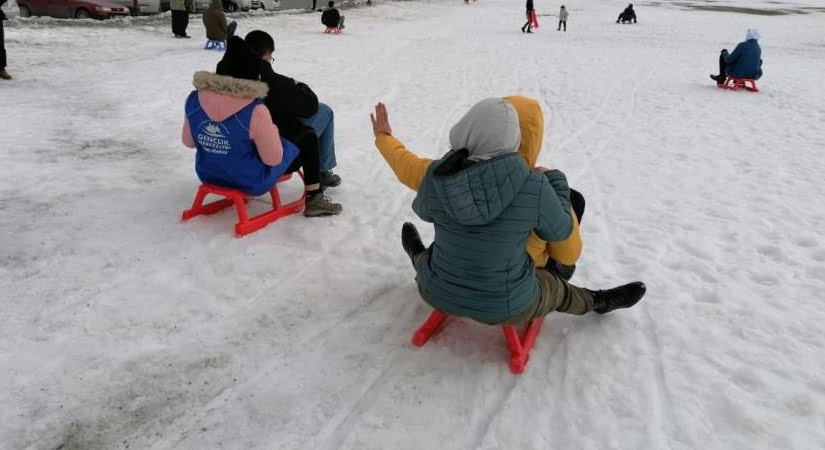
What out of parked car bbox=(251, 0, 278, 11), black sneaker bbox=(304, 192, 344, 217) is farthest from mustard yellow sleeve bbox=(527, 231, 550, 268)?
parked car bbox=(251, 0, 278, 11)

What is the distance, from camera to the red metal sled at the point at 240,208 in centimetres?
414

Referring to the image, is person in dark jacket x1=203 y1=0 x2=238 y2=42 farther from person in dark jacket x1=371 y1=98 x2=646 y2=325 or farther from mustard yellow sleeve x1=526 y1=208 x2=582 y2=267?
mustard yellow sleeve x1=526 y1=208 x2=582 y2=267

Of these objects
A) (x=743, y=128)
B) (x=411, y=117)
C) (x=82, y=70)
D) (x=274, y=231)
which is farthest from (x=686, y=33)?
(x=274, y=231)

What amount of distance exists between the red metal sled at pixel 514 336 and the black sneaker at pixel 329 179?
7.99 ft

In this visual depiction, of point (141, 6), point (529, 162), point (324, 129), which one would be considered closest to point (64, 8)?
point (141, 6)

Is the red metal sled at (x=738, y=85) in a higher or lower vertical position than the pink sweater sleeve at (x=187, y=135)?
higher

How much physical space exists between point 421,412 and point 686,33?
82.7ft

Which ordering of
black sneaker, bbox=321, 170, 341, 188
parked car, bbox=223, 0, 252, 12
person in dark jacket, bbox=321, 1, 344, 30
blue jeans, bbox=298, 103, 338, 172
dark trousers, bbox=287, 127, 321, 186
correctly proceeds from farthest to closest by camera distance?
parked car, bbox=223, 0, 252, 12
person in dark jacket, bbox=321, 1, 344, 30
black sneaker, bbox=321, 170, 341, 188
blue jeans, bbox=298, 103, 338, 172
dark trousers, bbox=287, 127, 321, 186

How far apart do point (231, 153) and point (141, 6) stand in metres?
17.9

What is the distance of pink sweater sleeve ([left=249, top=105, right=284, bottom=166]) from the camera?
3812 millimetres

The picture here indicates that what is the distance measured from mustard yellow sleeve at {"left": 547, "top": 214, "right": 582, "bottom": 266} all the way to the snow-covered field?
515 mm

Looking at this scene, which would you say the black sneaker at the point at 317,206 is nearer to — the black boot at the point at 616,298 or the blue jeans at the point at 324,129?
the blue jeans at the point at 324,129

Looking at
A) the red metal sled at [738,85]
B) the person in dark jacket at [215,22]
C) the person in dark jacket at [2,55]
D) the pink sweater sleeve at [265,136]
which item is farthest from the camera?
the person in dark jacket at [215,22]

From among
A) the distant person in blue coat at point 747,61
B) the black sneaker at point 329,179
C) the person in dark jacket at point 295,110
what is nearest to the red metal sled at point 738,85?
the distant person in blue coat at point 747,61
